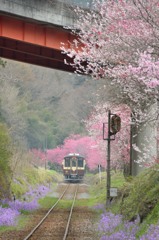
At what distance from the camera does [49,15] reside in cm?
2283

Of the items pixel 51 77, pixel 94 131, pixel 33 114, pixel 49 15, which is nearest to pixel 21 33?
pixel 49 15

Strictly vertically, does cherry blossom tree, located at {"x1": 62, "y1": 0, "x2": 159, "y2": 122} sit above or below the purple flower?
above

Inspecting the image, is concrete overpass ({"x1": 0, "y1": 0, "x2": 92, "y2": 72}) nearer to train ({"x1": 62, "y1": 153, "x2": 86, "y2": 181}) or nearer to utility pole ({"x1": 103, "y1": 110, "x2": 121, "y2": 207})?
utility pole ({"x1": 103, "y1": 110, "x2": 121, "y2": 207})

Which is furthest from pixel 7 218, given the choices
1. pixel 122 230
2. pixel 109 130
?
pixel 109 130

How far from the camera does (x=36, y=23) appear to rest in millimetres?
23094

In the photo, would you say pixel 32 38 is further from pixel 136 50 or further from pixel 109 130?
pixel 136 50

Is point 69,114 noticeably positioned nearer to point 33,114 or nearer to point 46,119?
point 46,119

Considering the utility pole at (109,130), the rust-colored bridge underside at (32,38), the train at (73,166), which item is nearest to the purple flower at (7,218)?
the utility pole at (109,130)

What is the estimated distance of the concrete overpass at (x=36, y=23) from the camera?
22.2 metres

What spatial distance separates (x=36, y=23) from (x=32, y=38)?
0.71m

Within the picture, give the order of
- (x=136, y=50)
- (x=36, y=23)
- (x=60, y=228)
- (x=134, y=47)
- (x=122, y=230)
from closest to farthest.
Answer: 1. (x=134, y=47)
2. (x=136, y=50)
3. (x=122, y=230)
4. (x=60, y=228)
5. (x=36, y=23)

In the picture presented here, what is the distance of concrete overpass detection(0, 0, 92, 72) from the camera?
72.8 ft

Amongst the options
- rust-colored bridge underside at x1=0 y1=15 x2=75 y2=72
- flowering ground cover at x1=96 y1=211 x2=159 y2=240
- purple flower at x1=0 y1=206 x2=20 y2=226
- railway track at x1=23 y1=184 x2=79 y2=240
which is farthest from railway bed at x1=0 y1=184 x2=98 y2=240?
rust-colored bridge underside at x1=0 y1=15 x2=75 y2=72

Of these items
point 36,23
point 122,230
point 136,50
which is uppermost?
point 36,23
